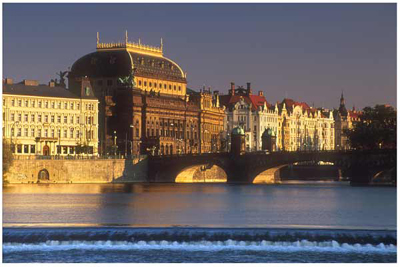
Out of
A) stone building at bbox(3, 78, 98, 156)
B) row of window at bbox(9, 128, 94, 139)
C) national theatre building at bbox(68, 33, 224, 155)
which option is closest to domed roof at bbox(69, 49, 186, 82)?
national theatre building at bbox(68, 33, 224, 155)

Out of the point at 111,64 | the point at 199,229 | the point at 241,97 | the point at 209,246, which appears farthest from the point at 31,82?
the point at 209,246

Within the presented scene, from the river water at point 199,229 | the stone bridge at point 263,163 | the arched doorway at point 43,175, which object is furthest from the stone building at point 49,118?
the river water at point 199,229

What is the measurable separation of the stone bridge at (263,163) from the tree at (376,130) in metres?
3.63

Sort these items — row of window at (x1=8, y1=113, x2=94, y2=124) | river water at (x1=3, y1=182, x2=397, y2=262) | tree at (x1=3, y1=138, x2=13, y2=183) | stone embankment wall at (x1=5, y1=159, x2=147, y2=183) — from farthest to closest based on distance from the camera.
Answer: row of window at (x1=8, y1=113, x2=94, y2=124)
stone embankment wall at (x1=5, y1=159, x2=147, y2=183)
tree at (x1=3, y1=138, x2=13, y2=183)
river water at (x1=3, y1=182, x2=397, y2=262)

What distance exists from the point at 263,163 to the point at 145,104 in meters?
40.3

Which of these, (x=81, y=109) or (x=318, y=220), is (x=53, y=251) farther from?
(x=81, y=109)

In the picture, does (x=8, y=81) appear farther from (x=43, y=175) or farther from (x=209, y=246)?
(x=209, y=246)

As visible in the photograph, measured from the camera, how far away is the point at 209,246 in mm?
45969

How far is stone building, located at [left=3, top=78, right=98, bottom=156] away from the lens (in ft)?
448

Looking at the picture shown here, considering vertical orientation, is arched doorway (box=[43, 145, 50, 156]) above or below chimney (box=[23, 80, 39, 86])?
below

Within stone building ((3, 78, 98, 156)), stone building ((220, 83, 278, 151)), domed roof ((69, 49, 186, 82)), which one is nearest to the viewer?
stone building ((3, 78, 98, 156))

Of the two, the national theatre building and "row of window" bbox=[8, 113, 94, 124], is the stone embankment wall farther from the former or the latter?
"row of window" bbox=[8, 113, 94, 124]

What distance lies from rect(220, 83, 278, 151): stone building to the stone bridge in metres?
48.1

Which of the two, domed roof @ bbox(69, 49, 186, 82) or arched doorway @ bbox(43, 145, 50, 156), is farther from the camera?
domed roof @ bbox(69, 49, 186, 82)
